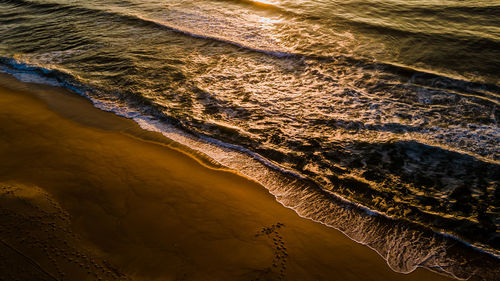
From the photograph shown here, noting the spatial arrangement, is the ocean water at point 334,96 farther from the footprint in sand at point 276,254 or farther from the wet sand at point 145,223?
the footprint in sand at point 276,254

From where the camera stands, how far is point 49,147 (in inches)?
195

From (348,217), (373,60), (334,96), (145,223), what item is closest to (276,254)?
(348,217)

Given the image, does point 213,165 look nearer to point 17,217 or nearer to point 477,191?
point 17,217

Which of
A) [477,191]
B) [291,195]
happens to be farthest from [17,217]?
[477,191]

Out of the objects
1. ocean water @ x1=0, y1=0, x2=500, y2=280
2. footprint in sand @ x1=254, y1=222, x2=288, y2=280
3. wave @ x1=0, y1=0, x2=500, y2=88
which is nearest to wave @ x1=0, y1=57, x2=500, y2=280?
ocean water @ x1=0, y1=0, x2=500, y2=280

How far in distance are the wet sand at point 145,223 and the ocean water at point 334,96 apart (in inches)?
15.7

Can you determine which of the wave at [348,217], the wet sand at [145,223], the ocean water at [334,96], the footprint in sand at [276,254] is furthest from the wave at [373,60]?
the footprint in sand at [276,254]

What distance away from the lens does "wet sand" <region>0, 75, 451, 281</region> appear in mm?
3146

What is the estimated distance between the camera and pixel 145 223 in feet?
12.0

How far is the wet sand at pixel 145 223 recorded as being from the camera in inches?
124

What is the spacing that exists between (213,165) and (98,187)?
1.80 m

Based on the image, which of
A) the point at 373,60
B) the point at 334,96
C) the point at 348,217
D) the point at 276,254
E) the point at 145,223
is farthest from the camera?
the point at 373,60

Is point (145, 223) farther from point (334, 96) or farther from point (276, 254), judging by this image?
Result: point (334, 96)

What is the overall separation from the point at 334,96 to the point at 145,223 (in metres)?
4.85
